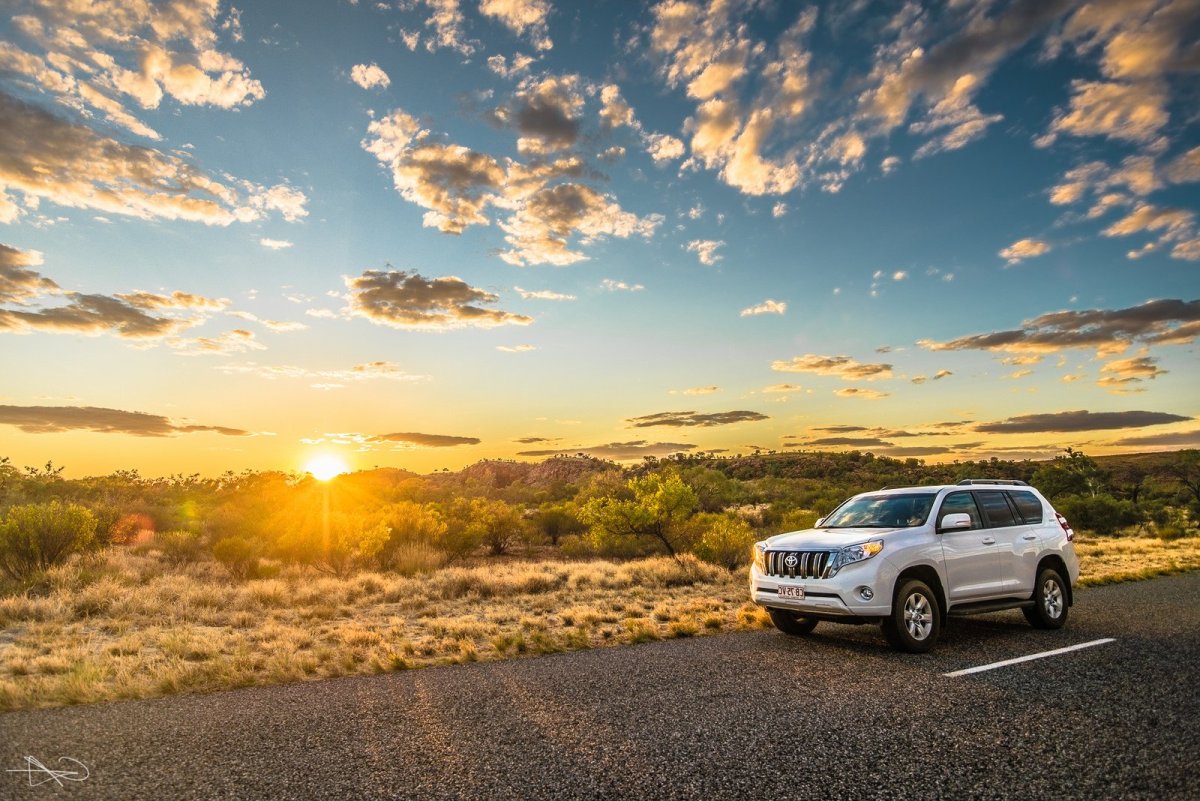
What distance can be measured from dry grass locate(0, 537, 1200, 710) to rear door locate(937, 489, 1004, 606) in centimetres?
329

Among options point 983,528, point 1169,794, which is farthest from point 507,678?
point 983,528

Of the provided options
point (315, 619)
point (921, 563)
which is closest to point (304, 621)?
point (315, 619)

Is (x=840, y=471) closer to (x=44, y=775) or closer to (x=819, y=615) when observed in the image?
(x=819, y=615)

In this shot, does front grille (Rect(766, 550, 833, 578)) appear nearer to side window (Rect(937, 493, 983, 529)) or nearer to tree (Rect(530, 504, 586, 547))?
side window (Rect(937, 493, 983, 529))

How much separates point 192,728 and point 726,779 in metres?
5.20

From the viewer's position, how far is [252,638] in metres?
12.0

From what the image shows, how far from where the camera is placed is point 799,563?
8.94 meters

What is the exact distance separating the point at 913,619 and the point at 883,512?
169 centimetres

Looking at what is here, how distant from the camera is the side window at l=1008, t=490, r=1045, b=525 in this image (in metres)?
10.3

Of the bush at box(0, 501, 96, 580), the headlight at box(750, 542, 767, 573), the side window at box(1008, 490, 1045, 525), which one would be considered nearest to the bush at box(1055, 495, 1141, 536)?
the side window at box(1008, 490, 1045, 525)

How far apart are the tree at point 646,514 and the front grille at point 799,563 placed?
15.6 metres

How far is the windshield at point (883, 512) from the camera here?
30.6 ft

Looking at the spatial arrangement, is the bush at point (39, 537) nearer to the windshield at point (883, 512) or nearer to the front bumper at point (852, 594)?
the front bumper at point (852, 594)

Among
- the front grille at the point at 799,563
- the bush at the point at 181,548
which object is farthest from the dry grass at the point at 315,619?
the front grille at the point at 799,563
